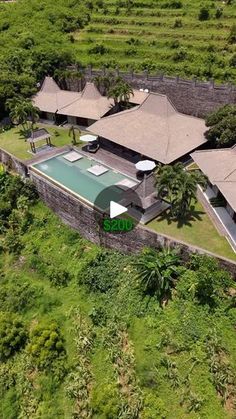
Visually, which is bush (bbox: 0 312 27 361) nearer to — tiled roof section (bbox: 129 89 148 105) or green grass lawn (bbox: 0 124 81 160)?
green grass lawn (bbox: 0 124 81 160)

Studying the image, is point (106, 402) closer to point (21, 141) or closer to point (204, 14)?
point (21, 141)

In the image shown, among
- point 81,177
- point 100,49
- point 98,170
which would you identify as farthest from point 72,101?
point 100,49

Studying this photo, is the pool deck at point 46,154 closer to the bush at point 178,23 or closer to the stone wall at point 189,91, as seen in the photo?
the stone wall at point 189,91

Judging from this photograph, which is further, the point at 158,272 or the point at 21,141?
the point at 21,141

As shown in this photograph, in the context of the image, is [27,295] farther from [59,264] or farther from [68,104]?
[68,104]

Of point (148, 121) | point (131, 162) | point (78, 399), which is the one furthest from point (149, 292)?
point (148, 121)
